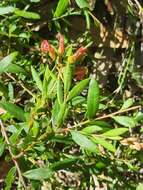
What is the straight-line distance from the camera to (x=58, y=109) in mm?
963

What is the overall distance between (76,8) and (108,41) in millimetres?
352

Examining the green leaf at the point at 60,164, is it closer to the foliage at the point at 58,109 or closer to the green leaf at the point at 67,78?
the foliage at the point at 58,109

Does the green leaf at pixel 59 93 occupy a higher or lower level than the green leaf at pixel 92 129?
higher

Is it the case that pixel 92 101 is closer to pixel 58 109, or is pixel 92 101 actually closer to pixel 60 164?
pixel 58 109

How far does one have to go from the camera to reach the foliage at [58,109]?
958 mm

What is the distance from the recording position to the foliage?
96cm

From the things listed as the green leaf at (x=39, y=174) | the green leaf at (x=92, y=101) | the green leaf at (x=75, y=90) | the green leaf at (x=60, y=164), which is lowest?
the green leaf at (x=60, y=164)

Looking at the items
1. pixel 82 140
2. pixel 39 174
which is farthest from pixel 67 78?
pixel 39 174

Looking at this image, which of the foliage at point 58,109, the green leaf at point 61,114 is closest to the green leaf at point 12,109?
the foliage at point 58,109

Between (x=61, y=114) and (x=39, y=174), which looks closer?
(x=61, y=114)

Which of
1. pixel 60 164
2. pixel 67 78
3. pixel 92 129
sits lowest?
pixel 60 164

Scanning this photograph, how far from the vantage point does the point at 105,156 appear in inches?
53.0

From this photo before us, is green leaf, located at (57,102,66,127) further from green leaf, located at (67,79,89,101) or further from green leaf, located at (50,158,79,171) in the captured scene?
green leaf, located at (50,158,79,171)

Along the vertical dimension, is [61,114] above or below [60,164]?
above
